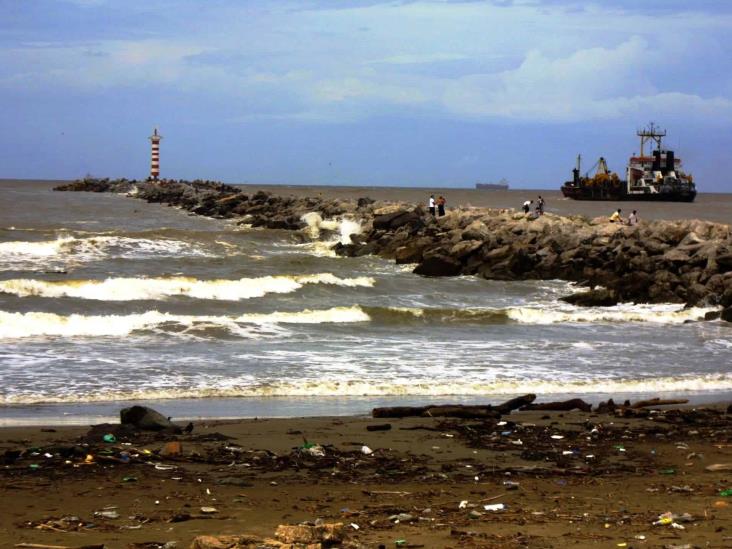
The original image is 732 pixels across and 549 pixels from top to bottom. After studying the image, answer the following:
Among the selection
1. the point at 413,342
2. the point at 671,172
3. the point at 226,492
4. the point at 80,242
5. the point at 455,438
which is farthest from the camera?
the point at 671,172

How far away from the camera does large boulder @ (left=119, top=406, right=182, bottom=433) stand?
912 centimetres

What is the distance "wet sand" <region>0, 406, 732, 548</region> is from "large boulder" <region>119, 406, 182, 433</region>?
0.19 metres

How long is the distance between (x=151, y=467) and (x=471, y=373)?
6.84 meters

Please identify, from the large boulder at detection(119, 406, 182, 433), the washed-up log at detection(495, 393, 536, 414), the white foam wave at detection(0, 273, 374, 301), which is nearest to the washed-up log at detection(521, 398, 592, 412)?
the washed-up log at detection(495, 393, 536, 414)

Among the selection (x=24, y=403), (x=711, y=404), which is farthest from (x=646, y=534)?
(x=24, y=403)

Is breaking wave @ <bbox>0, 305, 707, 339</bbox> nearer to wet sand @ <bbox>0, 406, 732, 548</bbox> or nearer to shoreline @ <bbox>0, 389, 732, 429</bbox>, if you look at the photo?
shoreline @ <bbox>0, 389, 732, 429</bbox>

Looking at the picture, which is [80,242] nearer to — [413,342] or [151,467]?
[413,342]

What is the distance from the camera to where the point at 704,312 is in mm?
21625

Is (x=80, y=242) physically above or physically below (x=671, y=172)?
below

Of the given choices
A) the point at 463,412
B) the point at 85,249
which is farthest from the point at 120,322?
the point at 85,249

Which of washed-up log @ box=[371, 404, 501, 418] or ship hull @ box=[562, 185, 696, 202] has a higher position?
ship hull @ box=[562, 185, 696, 202]

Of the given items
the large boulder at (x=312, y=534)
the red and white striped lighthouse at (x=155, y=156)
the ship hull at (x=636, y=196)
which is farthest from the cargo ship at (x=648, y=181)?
the large boulder at (x=312, y=534)

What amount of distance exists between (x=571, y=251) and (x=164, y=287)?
1192 cm

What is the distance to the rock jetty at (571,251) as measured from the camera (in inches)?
947
